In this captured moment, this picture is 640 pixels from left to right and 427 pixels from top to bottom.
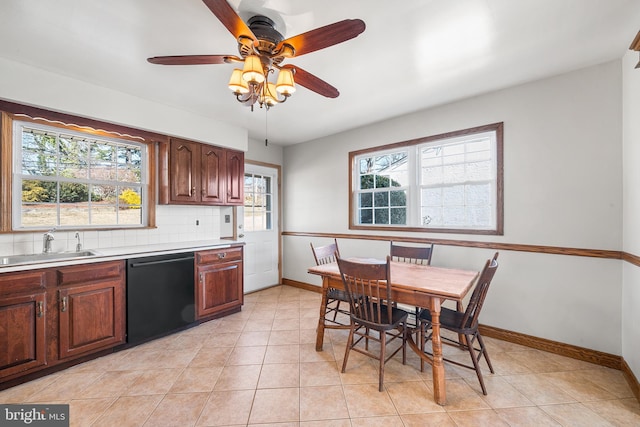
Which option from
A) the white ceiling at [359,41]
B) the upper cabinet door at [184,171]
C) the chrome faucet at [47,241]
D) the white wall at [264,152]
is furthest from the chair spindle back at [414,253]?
the chrome faucet at [47,241]

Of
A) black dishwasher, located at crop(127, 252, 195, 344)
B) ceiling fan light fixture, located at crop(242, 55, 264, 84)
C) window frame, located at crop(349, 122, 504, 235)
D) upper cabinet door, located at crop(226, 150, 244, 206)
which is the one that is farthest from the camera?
upper cabinet door, located at crop(226, 150, 244, 206)

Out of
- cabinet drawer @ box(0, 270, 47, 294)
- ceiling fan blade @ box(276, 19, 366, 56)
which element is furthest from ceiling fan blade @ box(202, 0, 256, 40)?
cabinet drawer @ box(0, 270, 47, 294)

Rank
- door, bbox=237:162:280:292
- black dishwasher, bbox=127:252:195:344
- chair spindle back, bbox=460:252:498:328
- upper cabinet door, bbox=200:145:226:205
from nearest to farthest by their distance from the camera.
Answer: chair spindle back, bbox=460:252:498:328
black dishwasher, bbox=127:252:195:344
upper cabinet door, bbox=200:145:226:205
door, bbox=237:162:280:292

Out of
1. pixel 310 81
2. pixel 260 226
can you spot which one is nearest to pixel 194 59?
pixel 310 81

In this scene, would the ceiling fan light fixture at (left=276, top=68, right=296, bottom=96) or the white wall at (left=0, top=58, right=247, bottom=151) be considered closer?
the ceiling fan light fixture at (left=276, top=68, right=296, bottom=96)

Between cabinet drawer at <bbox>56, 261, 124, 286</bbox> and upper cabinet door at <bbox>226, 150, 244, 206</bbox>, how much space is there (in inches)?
60.9

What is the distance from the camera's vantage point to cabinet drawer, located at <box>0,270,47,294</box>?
1960 mm

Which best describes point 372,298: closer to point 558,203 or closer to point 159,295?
point 558,203

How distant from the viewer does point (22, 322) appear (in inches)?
80.2

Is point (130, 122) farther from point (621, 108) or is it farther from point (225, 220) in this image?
point (621, 108)

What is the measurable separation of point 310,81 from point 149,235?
2.64m

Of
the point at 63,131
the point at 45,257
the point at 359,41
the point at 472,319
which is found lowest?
the point at 472,319

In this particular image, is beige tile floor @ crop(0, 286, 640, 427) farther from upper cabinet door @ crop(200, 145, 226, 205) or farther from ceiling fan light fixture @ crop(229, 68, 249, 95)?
ceiling fan light fixture @ crop(229, 68, 249, 95)

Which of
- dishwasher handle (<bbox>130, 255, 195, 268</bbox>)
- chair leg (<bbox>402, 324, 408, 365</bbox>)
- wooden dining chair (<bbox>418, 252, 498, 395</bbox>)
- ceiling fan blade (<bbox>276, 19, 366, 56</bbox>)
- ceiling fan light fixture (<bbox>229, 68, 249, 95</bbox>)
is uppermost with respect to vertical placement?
ceiling fan blade (<bbox>276, 19, 366, 56</bbox>)
